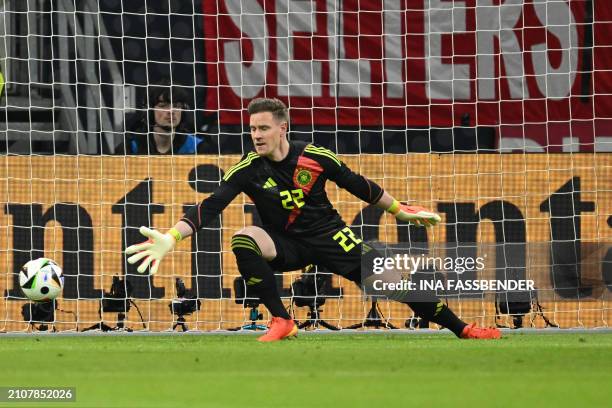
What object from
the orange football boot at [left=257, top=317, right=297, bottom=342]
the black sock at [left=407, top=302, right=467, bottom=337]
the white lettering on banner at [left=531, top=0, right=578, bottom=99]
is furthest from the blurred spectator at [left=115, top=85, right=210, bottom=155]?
the black sock at [left=407, top=302, right=467, bottom=337]

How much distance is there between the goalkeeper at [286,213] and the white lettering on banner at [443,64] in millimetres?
4193

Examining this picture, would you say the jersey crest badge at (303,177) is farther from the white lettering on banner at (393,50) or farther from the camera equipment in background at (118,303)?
the white lettering on banner at (393,50)

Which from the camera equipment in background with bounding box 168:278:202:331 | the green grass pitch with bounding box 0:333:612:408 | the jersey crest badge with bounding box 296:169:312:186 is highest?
the jersey crest badge with bounding box 296:169:312:186

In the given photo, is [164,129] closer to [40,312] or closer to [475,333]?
[40,312]

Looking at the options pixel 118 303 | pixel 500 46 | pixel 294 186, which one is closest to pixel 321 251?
pixel 294 186

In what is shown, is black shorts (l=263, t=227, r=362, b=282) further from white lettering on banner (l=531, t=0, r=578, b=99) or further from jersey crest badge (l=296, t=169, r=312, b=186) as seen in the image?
white lettering on banner (l=531, t=0, r=578, b=99)

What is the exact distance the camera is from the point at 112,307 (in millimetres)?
12812

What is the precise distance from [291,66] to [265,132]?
442cm

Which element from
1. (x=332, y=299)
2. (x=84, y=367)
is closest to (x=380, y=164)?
(x=332, y=299)

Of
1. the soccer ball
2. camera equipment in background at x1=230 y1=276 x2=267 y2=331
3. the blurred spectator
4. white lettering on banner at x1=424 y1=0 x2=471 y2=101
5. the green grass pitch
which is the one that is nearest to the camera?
the green grass pitch

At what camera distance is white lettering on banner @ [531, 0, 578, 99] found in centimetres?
1394

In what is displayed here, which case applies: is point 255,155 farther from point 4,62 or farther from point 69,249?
point 4,62

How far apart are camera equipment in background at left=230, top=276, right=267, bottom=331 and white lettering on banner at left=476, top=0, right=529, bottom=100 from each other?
331 cm

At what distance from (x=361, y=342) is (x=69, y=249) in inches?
167
